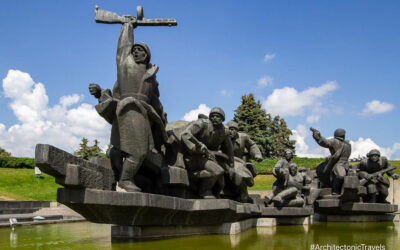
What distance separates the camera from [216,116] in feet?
24.0

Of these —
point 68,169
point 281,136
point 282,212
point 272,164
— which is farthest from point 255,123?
point 68,169

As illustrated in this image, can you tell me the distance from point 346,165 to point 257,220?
3634 mm

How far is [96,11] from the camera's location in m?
7.04

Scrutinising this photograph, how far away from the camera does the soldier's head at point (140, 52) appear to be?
6430 millimetres

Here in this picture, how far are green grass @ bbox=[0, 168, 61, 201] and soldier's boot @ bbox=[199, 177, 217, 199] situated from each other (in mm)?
17775

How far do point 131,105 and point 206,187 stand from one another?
2319mm

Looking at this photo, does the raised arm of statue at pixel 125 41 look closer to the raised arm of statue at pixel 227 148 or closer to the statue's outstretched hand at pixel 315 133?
the raised arm of statue at pixel 227 148

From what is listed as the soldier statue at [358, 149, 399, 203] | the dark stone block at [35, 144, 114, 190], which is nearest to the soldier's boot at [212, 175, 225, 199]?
the dark stone block at [35, 144, 114, 190]

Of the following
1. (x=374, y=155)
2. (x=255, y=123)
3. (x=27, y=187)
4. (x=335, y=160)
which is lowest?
(x=27, y=187)

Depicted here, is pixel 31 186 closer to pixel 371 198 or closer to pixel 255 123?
pixel 371 198

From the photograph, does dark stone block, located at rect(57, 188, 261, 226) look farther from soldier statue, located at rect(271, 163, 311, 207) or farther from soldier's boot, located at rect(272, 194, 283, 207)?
soldier statue, located at rect(271, 163, 311, 207)

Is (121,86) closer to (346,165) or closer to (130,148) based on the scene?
(130,148)

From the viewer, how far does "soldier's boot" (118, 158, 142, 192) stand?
581 cm

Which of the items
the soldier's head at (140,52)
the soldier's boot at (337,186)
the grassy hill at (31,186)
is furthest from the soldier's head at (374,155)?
the grassy hill at (31,186)
